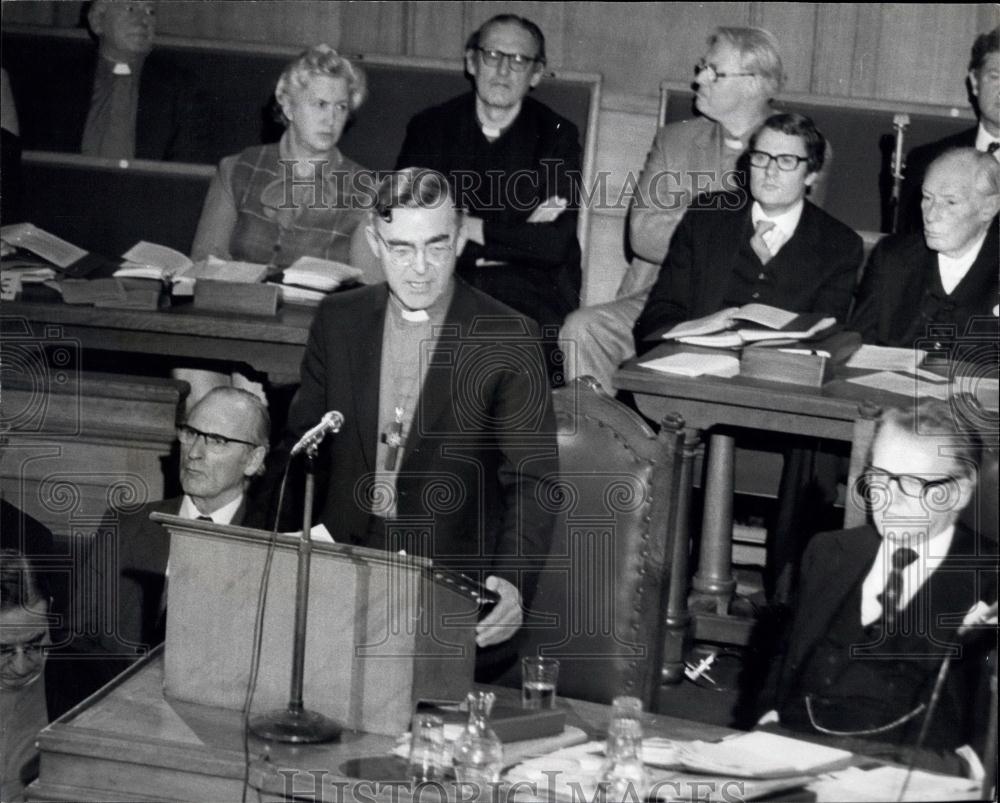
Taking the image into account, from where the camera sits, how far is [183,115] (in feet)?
18.3

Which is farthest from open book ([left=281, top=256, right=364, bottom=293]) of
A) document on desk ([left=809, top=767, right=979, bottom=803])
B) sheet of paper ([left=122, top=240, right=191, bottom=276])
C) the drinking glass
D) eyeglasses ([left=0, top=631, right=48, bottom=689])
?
document on desk ([left=809, top=767, right=979, bottom=803])

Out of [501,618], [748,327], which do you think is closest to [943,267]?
[748,327]

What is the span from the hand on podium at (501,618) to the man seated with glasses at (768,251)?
1.70 meters

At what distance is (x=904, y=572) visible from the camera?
300 centimetres

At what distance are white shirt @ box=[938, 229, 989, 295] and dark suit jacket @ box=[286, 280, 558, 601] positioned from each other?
139 centimetres

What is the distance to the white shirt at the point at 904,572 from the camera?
2.95 m

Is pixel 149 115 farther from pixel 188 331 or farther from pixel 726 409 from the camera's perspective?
pixel 726 409

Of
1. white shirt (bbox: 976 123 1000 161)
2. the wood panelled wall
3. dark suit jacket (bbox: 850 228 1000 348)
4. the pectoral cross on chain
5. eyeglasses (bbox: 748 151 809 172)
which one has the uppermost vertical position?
the wood panelled wall

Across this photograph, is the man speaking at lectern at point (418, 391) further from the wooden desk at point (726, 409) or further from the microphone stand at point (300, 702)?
the microphone stand at point (300, 702)

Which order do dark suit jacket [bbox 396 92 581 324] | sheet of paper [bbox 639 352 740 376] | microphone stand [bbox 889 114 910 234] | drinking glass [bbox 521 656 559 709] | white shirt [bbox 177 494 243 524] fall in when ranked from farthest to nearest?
microphone stand [bbox 889 114 910 234] → dark suit jacket [bbox 396 92 581 324] → sheet of paper [bbox 639 352 740 376] → white shirt [bbox 177 494 243 524] → drinking glass [bbox 521 656 559 709]

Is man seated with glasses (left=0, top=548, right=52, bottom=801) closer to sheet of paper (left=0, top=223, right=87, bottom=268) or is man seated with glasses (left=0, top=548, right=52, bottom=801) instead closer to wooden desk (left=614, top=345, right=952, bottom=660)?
sheet of paper (left=0, top=223, right=87, bottom=268)

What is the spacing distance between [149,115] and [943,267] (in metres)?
2.89

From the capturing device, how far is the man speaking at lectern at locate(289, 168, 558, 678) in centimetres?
343

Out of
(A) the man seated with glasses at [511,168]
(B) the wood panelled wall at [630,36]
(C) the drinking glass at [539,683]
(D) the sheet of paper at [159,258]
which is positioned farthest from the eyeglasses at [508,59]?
(C) the drinking glass at [539,683]
